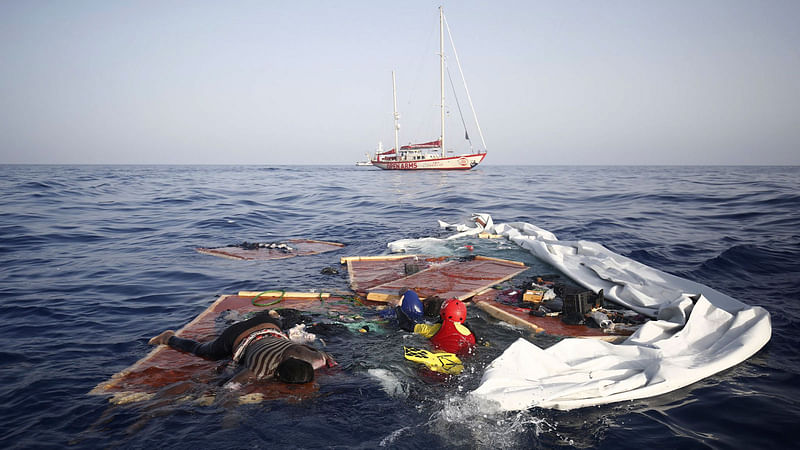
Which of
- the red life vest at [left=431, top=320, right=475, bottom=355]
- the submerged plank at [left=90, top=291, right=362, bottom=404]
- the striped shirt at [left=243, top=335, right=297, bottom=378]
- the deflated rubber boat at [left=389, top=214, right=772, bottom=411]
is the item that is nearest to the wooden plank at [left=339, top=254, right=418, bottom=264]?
the submerged plank at [left=90, top=291, right=362, bottom=404]

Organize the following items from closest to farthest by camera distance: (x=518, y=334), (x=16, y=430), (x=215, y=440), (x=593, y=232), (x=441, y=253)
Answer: (x=215, y=440), (x=16, y=430), (x=518, y=334), (x=441, y=253), (x=593, y=232)

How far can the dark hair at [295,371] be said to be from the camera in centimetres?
459

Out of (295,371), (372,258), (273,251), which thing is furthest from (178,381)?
(273,251)

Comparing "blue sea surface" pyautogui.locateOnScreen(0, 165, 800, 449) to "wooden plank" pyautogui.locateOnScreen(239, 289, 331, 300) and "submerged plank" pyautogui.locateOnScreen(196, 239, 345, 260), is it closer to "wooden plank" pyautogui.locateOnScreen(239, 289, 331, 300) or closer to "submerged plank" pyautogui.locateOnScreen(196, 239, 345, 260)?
"submerged plank" pyautogui.locateOnScreen(196, 239, 345, 260)

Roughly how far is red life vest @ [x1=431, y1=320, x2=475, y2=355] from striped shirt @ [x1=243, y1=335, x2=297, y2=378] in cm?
194

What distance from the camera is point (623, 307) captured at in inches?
293

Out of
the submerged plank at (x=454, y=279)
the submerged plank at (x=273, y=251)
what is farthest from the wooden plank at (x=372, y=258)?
the submerged plank at (x=273, y=251)

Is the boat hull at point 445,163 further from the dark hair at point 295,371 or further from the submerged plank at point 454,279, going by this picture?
the dark hair at point 295,371

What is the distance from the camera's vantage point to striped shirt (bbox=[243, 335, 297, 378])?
4.71 metres

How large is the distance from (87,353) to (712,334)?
8321 millimetres

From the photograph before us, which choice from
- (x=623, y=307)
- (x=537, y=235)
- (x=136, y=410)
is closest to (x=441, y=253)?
(x=537, y=235)

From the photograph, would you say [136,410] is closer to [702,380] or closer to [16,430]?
[16,430]

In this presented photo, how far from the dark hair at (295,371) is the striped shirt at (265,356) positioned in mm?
104

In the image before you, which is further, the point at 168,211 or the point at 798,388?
the point at 168,211
